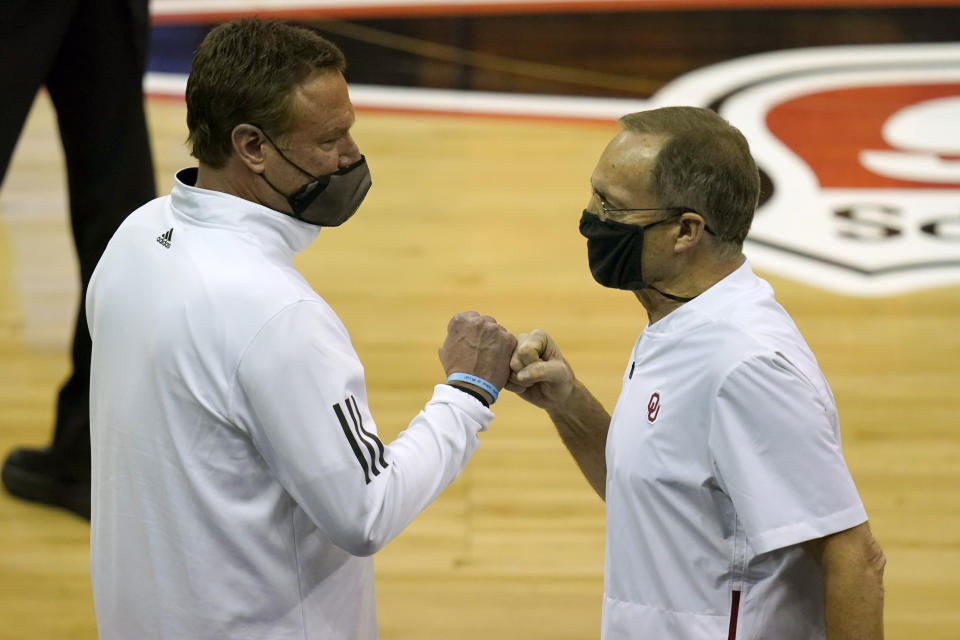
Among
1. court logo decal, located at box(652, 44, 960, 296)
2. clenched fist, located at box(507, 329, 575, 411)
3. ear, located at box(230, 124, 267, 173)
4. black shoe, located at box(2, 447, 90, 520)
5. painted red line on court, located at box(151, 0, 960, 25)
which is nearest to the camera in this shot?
ear, located at box(230, 124, 267, 173)

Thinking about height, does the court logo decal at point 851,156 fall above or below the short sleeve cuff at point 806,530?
below

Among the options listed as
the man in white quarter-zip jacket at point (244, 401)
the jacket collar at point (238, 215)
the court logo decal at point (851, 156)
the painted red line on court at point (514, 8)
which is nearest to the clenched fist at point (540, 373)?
the man in white quarter-zip jacket at point (244, 401)

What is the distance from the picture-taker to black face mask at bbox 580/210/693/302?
174cm

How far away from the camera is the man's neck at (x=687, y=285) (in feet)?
5.58

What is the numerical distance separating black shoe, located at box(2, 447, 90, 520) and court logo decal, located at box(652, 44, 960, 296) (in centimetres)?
242

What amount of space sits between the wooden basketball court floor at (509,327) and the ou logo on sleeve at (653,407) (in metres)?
1.19

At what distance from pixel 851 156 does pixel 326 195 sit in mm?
3830

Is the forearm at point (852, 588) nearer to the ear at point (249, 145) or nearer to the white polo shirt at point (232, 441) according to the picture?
the white polo shirt at point (232, 441)

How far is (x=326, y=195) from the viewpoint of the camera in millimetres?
1719

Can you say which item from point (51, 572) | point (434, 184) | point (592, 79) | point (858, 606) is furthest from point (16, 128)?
point (592, 79)

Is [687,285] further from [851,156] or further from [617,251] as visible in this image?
[851,156]

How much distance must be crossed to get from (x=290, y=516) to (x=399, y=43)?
188 inches

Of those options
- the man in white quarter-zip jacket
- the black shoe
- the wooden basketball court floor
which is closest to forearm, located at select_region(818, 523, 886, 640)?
the man in white quarter-zip jacket

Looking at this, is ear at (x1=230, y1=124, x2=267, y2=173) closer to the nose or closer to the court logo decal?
the nose
